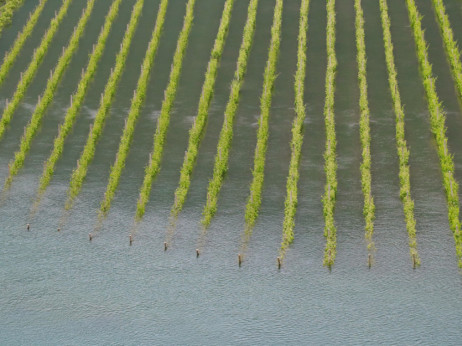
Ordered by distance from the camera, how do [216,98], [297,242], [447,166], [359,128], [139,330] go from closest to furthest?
[139,330] < [297,242] < [447,166] < [359,128] < [216,98]

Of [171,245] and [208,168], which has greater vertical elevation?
[208,168]

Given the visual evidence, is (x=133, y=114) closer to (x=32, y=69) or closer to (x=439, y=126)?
(x=32, y=69)

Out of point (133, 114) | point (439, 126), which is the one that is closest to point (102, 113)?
point (133, 114)

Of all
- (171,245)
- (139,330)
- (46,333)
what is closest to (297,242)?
(171,245)

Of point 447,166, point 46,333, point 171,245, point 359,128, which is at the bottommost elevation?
point 46,333

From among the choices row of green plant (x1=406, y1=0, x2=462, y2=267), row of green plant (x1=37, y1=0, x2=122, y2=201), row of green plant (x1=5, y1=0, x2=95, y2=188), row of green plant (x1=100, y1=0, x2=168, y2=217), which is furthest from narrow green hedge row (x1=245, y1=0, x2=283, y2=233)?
row of green plant (x1=5, y1=0, x2=95, y2=188)

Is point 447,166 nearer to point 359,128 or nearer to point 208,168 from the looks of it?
point 359,128
